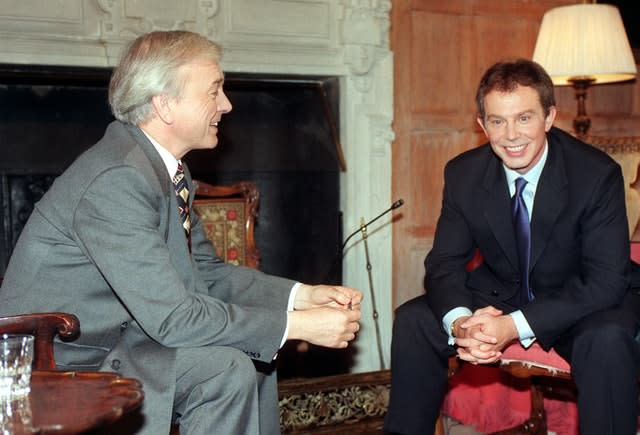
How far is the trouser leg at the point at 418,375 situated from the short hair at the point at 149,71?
38.8 inches

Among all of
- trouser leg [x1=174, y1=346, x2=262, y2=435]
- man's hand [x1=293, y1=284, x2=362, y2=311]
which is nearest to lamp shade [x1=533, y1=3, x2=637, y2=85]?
man's hand [x1=293, y1=284, x2=362, y2=311]

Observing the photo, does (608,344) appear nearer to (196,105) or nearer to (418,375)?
(418,375)

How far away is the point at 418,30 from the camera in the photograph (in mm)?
3924

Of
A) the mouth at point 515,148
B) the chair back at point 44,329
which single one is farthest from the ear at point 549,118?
the chair back at point 44,329

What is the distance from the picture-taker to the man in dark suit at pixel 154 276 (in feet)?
5.83

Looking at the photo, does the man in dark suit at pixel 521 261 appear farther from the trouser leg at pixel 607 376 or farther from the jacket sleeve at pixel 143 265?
the jacket sleeve at pixel 143 265

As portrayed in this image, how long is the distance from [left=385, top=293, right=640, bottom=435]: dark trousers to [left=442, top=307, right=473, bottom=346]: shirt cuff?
0.14 ft

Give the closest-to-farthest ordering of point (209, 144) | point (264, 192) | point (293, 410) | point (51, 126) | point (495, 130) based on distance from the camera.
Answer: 1. point (209, 144)
2. point (495, 130)
3. point (293, 410)
4. point (51, 126)
5. point (264, 192)

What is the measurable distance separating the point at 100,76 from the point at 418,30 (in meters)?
1.51

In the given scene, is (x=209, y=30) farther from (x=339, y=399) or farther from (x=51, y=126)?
(x=339, y=399)

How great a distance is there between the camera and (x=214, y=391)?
1.79 metres

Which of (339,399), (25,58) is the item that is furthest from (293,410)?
(25,58)

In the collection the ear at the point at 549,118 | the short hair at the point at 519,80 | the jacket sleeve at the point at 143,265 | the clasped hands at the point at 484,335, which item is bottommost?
the clasped hands at the point at 484,335

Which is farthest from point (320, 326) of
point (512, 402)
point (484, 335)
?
point (512, 402)
